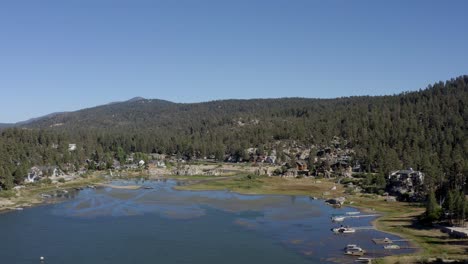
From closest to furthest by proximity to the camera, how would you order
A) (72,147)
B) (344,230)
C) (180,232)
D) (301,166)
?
(344,230), (180,232), (301,166), (72,147)

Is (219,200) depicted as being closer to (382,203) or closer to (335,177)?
(382,203)

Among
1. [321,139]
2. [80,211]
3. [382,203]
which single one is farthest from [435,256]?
[321,139]

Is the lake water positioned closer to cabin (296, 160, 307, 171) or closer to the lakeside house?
cabin (296, 160, 307, 171)

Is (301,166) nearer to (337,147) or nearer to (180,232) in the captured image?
(337,147)

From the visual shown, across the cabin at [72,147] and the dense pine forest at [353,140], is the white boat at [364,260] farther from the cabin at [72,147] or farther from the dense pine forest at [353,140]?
the cabin at [72,147]

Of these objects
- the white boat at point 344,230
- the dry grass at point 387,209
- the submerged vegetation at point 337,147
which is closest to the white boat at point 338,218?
the dry grass at point 387,209

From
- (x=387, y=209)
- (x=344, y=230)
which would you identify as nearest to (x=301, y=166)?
(x=387, y=209)

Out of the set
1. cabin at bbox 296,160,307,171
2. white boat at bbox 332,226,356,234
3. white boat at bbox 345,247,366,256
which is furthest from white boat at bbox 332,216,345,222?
cabin at bbox 296,160,307,171

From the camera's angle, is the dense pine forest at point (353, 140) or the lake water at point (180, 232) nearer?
the lake water at point (180, 232)
